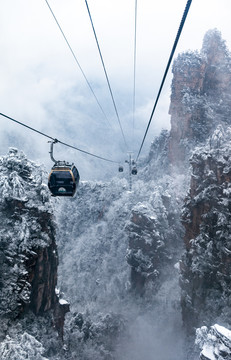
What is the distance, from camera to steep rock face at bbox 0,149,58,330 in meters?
21.7

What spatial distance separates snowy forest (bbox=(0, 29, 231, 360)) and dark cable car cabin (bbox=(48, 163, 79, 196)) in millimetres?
10739

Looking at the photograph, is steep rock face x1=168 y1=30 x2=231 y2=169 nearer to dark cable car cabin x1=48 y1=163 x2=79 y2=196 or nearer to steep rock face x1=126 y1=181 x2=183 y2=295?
steep rock face x1=126 y1=181 x2=183 y2=295

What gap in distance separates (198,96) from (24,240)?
5197 centimetres

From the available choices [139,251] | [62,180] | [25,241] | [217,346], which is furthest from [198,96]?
[62,180]

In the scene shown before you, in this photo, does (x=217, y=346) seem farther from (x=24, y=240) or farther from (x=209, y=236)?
(x=24, y=240)

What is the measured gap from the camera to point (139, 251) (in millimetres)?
48094

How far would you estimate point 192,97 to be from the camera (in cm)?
6019

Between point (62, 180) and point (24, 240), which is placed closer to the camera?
point (62, 180)

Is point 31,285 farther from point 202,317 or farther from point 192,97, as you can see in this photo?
point 192,97

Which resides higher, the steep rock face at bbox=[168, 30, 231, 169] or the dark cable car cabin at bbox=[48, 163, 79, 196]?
the steep rock face at bbox=[168, 30, 231, 169]

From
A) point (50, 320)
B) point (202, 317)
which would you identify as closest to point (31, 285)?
point (50, 320)

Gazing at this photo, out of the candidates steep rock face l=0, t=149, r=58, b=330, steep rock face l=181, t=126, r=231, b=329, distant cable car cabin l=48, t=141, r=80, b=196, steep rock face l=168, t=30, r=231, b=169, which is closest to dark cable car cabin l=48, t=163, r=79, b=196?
distant cable car cabin l=48, t=141, r=80, b=196

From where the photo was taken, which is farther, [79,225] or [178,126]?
[79,225]

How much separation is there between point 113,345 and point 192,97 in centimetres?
5081
